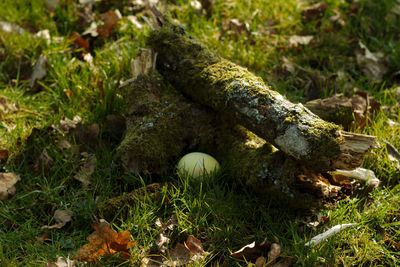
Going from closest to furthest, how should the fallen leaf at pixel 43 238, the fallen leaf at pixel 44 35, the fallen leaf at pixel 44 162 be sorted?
the fallen leaf at pixel 43 238
the fallen leaf at pixel 44 162
the fallen leaf at pixel 44 35

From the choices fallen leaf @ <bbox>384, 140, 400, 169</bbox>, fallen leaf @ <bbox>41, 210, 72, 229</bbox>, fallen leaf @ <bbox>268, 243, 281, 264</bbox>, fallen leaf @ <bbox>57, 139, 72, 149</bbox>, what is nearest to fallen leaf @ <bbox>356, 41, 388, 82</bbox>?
fallen leaf @ <bbox>384, 140, 400, 169</bbox>

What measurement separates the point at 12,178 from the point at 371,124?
3.07 meters

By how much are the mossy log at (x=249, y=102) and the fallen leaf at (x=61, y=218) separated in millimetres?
1340

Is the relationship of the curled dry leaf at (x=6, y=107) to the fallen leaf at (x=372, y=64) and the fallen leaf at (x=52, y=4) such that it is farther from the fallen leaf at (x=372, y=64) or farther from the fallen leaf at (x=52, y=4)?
the fallen leaf at (x=372, y=64)

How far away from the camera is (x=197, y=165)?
3092mm

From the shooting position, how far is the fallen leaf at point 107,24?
4.75 m

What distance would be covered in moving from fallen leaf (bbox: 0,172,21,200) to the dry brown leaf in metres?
1.00

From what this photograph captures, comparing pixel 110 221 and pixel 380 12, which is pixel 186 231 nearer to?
pixel 110 221

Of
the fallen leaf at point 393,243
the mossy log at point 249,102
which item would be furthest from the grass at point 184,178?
the mossy log at point 249,102

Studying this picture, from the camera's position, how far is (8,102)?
4000 mm

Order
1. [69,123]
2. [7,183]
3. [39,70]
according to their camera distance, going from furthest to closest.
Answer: [39,70], [69,123], [7,183]

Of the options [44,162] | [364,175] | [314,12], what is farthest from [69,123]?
[314,12]

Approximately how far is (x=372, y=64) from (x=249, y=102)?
7.26ft

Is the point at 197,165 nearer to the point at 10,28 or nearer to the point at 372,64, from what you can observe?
the point at 372,64
